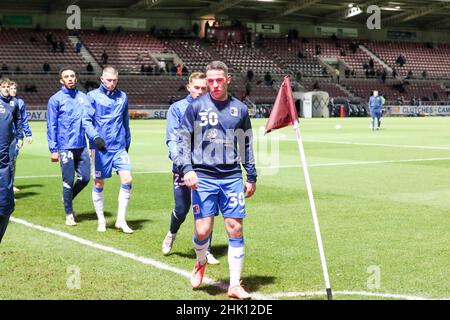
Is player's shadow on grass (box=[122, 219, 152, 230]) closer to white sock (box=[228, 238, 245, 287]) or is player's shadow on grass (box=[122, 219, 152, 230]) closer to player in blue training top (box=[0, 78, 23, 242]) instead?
player in blue training top (box=[0, 78, 23, 242])

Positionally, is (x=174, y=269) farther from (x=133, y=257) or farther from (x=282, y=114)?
(x=282, y=114)

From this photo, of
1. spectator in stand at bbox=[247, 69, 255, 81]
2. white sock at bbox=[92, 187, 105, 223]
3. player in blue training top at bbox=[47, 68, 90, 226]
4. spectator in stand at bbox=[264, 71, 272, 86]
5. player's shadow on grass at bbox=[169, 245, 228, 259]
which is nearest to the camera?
player's shadow on grass at bbox=[169, 245, 228, 259]

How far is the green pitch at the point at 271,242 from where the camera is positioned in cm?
668

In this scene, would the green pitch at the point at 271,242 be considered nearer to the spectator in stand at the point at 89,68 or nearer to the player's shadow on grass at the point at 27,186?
the player's shadow on grass at the point at 27,186

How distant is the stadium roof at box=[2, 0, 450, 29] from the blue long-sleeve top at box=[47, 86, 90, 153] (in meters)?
50.2

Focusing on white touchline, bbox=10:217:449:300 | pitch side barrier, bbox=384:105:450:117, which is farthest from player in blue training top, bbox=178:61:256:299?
pitch side barrier, bbox=384:105:450:117

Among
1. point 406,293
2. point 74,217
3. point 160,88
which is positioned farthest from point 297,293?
point 160,88

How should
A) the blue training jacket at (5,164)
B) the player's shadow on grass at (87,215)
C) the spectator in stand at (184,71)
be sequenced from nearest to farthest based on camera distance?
the blue training jacket at (5,164) → the player's shadow on grass at (87,215) → the spectator in stand at (184,71)

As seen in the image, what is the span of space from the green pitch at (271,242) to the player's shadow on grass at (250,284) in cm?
2

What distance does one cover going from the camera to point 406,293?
6414 mm

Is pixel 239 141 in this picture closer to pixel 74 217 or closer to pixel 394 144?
pixel 74 217

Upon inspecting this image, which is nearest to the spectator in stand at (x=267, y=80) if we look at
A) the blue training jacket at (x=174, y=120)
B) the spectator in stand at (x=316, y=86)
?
the spectator in stand at (x=316, y=86)

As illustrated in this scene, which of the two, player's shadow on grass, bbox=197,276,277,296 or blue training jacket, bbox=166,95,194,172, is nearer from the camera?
player's shadow on grass, bbox=197,276,277,296

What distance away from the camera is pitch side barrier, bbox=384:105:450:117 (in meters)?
63.3
